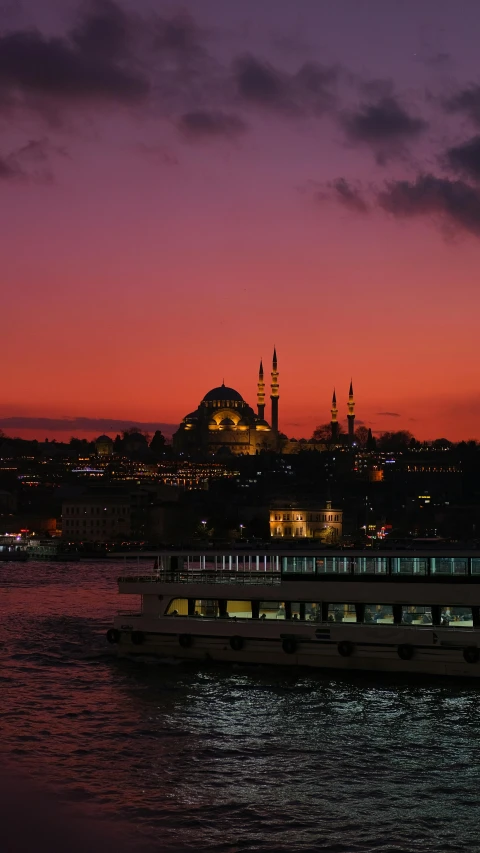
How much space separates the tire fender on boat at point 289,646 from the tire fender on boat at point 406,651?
2.56 metres

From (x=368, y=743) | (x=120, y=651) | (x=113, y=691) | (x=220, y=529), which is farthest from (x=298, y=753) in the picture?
(x=220, y=529)

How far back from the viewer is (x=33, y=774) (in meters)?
19.4

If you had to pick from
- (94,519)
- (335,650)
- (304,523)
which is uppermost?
(94,519)

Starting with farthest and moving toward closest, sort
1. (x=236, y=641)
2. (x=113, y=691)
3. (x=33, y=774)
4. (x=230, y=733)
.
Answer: (x=236, y=641)
(x=113, y=691)
(x=230, y=733)
(x=33, y=774)

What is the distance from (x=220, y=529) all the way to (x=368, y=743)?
122106 mm

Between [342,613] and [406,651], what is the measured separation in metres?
2.32

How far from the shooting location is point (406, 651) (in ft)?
89.1

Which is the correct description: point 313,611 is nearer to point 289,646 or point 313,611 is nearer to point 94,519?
point 289,646

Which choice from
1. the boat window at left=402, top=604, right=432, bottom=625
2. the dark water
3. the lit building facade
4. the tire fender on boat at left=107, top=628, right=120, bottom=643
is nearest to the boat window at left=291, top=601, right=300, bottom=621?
the dark water

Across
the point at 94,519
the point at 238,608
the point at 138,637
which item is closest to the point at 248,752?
the point at 238,608

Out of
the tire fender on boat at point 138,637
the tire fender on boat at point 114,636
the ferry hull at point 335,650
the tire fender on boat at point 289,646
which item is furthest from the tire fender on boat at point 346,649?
the tire fender on boat at point 114,636

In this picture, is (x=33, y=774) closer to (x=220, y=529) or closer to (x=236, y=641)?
(x=236, y=641)

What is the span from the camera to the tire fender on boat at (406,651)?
2717cm

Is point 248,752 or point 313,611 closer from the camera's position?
point 248,752
